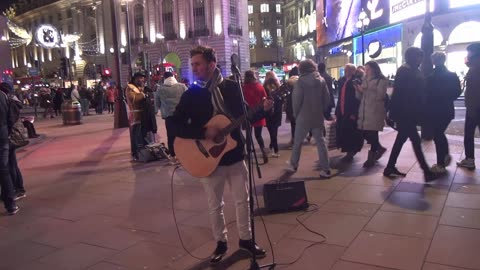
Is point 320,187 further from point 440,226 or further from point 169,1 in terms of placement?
point 169,1

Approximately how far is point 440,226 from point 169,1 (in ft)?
183

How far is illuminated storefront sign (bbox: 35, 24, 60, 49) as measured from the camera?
27.8 meters

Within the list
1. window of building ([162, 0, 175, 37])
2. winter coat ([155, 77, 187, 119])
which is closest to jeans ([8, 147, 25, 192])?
winter coat ([155, 77, 187, 119])

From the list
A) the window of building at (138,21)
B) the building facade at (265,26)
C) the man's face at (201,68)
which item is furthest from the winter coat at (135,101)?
the building facade at (265,26)

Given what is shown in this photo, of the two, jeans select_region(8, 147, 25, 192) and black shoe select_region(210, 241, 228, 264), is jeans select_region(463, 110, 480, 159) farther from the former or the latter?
jeans select_region(8, 147, 25, 192)

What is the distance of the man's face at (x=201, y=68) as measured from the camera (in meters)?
3.84

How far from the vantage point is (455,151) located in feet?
27.9

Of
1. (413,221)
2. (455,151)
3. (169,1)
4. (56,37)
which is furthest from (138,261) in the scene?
(169,1)

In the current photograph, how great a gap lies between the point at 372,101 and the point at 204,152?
4228 millimetres

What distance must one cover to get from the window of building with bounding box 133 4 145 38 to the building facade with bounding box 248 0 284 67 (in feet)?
108

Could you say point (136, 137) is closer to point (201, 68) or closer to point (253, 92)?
point (253, 92)

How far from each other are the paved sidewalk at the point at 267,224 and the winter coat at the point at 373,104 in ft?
2.46

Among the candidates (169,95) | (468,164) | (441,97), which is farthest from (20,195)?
(468,164)

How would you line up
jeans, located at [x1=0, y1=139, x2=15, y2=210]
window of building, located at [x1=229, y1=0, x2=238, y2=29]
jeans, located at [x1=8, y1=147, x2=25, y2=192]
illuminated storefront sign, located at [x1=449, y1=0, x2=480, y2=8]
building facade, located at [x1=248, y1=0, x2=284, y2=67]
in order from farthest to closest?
building facade, located at [x1=248, y1=0, x2=284, y2=67] < window of building, located at [x1=229, y1=0, x2=238, y2=29] < illuminated storefront sign, located at [x1=449, y1=0, x2=480, y2=8] < jeans, located at [x1=8, y1=147, x2=25, y2=192] < jeans, located at [x1=0, y1=139, x2=15, y2=210]
